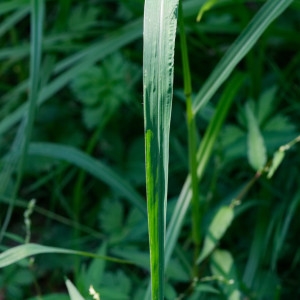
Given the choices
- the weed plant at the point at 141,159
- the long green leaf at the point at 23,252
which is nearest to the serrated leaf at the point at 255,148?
the weed plant at the point at 141,159

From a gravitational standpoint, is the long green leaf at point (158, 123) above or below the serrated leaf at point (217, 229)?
above

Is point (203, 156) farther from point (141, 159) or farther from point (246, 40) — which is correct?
point (141, 159)

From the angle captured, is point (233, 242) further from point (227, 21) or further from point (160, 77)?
point (160, 77)

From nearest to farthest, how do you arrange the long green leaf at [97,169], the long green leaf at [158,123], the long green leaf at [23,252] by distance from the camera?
the long green leaf at [158,123]
the long green leaf at [23,252]
the long green leaf at [97,169]

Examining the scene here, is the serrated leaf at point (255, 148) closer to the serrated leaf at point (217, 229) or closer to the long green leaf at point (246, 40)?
the serrated leaf at point (217, 229)

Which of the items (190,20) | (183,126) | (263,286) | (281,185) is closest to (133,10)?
(190,20)

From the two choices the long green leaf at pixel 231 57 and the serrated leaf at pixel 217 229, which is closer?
the long green leaf at pixel 231 57

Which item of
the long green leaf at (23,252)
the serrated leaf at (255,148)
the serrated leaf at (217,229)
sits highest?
the serrated leaf at (255,148)

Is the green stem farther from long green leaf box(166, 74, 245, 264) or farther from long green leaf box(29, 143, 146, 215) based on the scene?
long green leaf box(29, 143, 146, 215)
